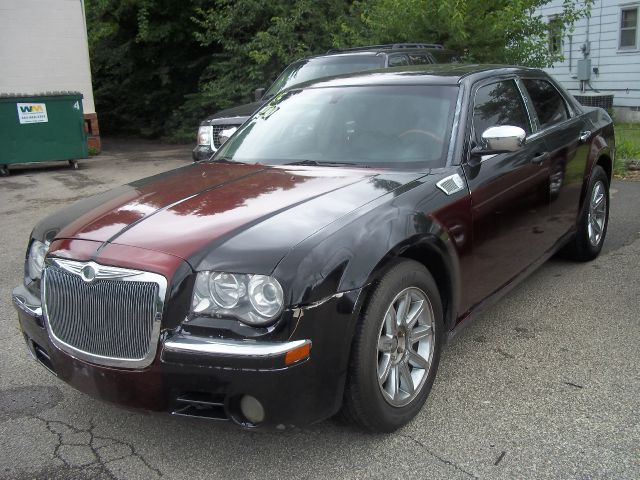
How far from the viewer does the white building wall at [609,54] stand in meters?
16.8

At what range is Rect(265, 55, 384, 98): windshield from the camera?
29.1ft

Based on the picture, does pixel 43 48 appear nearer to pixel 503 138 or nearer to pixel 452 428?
pixel 503 138

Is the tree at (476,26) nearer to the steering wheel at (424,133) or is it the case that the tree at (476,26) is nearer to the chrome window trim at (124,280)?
the steering wheel at (424,133)

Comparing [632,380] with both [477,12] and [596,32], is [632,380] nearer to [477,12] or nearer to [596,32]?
[477,12]

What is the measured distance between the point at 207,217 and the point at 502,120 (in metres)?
2.13

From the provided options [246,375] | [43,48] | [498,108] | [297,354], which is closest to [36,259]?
[246,375]

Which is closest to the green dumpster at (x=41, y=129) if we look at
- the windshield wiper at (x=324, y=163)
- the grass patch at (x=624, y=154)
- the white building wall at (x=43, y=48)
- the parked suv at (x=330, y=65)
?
the white building wall at (x=43, y=48)

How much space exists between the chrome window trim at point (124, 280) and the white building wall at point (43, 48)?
1347cm

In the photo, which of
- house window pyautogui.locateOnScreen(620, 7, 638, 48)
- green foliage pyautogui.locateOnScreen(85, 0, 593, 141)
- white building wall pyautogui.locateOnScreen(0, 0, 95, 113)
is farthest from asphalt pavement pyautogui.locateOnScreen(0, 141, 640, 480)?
house window pyautogui.locateOnScreen(620, 7, 638, 48)

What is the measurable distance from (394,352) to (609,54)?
55.0 ft

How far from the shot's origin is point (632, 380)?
353 cm

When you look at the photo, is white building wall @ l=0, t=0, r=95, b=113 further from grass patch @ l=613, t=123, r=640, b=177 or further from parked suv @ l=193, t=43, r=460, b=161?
grass patch @ l=613, t=123, r=640, b=177

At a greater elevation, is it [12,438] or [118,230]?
[118,230]

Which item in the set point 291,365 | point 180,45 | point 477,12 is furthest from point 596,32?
point 291,365
